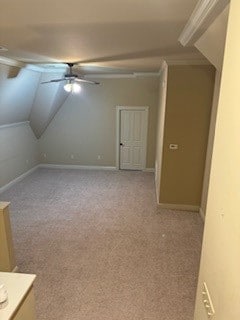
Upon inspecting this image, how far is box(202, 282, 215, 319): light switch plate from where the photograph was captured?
4.49 feet

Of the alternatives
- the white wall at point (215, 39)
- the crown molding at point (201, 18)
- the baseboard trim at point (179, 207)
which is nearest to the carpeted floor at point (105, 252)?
the baseboard trim at point (179, 207)

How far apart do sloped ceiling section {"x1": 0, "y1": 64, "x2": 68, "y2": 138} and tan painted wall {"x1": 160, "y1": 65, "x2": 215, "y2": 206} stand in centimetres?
289

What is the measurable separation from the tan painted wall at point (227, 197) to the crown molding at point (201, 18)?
45 centimetres

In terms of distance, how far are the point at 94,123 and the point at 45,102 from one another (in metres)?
1.53

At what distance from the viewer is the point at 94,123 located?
23.5 ft

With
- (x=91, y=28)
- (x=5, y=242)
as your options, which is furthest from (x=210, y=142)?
(x=5, y=242)

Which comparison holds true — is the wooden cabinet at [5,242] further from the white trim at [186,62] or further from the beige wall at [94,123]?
the beige wall at [94,123]

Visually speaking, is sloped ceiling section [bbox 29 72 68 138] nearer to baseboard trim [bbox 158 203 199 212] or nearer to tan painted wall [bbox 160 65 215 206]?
→ tan painted wall [bbox 160 65 215 206]

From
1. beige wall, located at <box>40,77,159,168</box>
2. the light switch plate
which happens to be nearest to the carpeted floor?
the light switch plate

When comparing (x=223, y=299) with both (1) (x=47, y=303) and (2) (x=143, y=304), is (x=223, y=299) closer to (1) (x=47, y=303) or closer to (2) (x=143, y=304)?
(2) (x=143, y=304)

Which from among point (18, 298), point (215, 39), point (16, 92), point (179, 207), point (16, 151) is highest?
point (215, 39)

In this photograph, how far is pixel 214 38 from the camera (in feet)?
7.46

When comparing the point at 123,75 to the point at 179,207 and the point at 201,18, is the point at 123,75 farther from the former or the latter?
the point at 201,18

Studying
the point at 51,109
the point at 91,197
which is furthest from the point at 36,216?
the point at 51,109
